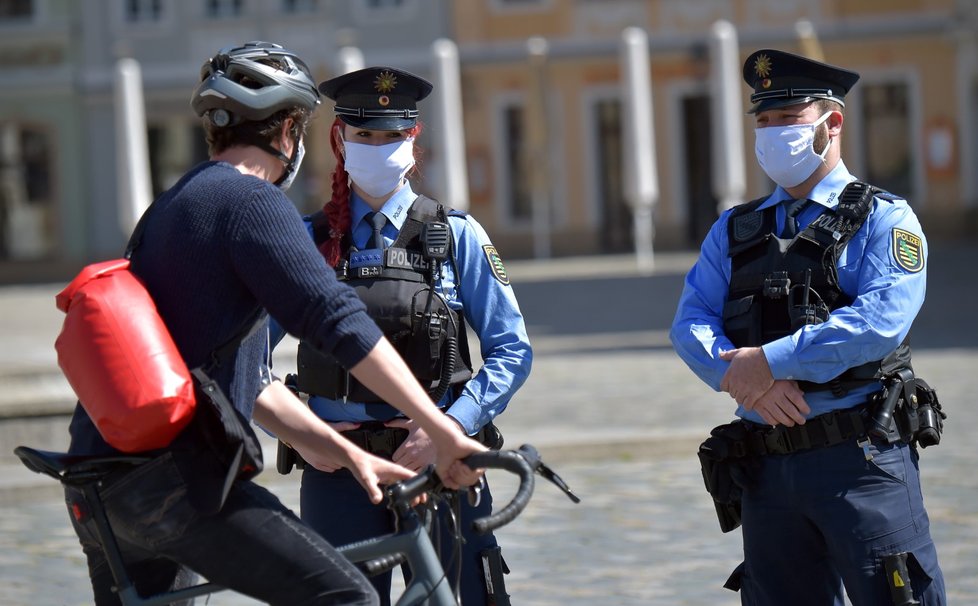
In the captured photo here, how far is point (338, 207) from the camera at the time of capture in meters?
4.55

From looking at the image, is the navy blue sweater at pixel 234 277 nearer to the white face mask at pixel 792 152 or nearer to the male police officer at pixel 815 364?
the male police officer at pixel 815 364

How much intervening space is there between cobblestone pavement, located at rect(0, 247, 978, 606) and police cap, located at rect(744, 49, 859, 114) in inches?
98.8

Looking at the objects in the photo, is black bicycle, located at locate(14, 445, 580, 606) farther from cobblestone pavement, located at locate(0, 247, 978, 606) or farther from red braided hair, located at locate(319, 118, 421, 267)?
cobblestone pavement, located at locate(0, 247, 978, 606)

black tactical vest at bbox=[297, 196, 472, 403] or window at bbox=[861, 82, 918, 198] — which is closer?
black tactical vest at bbox=[297, 196, 472, 403]

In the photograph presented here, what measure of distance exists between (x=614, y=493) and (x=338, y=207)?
4.53 m

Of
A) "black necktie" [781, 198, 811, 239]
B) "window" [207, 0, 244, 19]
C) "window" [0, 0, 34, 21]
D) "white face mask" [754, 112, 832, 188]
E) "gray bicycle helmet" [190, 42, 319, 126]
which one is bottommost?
"black necktie" [781, 198, 811, 239]

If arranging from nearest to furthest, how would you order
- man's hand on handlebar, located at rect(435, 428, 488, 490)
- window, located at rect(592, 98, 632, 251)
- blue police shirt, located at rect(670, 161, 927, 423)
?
man's hand on handlebar, located at rect(435, 428, 488, 490) < blue police shirt, located at rect(670, 161, 927, 423) < window, located at rect(592, 98, 632, 251)

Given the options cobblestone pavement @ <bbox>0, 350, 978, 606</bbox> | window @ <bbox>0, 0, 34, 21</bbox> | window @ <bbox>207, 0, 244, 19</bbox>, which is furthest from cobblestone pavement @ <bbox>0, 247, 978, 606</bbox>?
window @ <bbox>0, 0, 34, 21</bbox>

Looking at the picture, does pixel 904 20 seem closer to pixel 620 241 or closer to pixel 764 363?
pixel 620 241

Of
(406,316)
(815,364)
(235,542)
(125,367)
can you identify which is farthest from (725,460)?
(125,367)

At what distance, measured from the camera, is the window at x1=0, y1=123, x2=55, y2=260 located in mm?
36250

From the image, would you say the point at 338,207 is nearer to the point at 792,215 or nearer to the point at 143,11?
the point at 792,215

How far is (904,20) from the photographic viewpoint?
33844mm

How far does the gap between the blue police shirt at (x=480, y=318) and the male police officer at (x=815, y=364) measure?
429 mm
